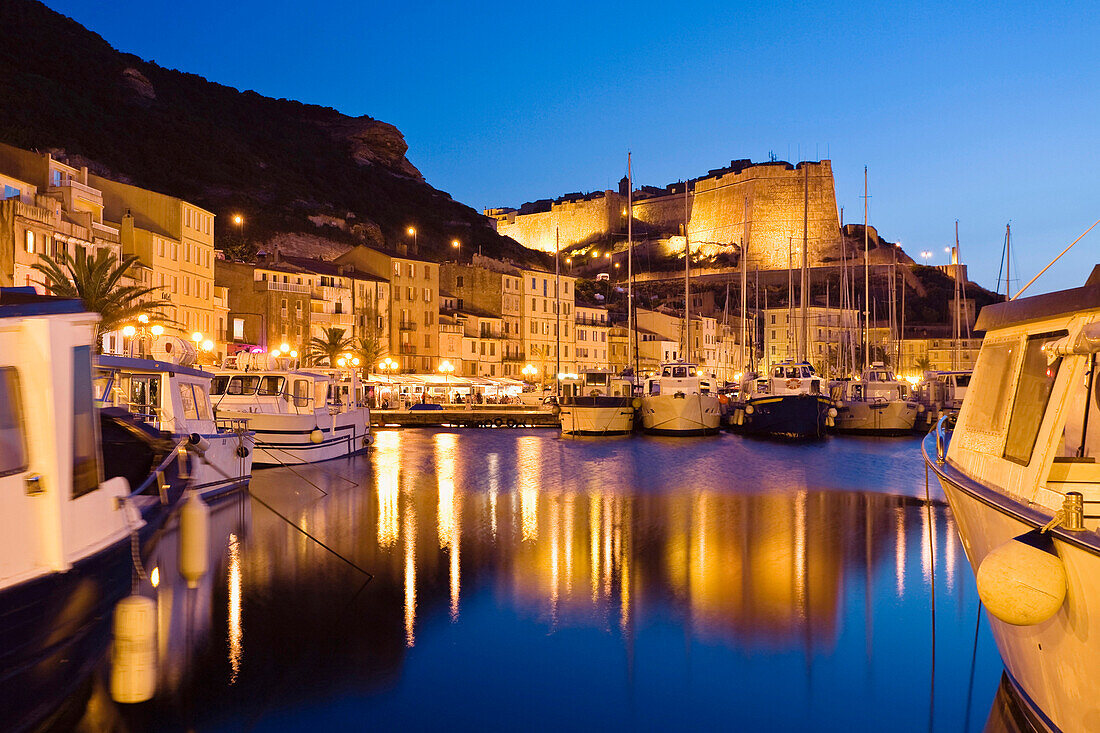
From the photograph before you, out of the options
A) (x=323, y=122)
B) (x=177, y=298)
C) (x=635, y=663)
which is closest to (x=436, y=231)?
(x=323, y=122)

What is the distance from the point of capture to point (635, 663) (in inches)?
359

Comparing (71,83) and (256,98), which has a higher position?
(256,98)

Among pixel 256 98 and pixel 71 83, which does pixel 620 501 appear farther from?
pixel 256 98

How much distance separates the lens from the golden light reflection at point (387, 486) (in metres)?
16.1

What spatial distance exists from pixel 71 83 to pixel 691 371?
94.9 metres

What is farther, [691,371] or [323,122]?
[323,122]

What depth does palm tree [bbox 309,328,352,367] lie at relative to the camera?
59.4m

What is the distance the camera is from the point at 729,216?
414 ft

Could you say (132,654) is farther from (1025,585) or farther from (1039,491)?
(1039,491)

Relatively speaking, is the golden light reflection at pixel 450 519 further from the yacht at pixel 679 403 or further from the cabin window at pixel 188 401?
the yacht at pixel 679 403

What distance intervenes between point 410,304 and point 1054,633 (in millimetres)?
67994

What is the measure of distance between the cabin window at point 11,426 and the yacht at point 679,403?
37.8m

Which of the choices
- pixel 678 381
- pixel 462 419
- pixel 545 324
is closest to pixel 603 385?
pixel 678 381

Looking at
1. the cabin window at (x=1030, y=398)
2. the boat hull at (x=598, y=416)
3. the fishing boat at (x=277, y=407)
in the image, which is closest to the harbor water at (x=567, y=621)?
the cabin window at (x=1030, y=398)
